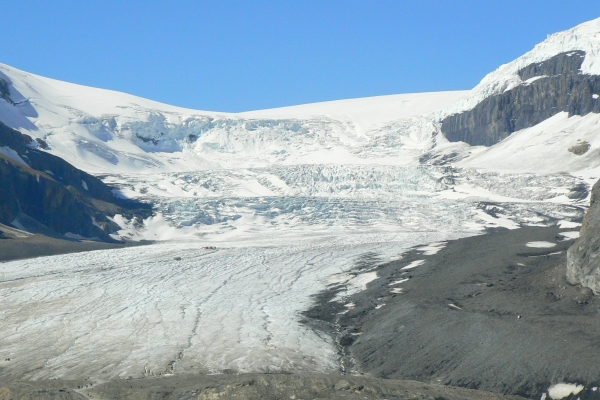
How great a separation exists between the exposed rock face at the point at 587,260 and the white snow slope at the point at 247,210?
282 inches

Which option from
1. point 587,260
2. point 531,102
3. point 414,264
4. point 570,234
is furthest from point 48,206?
point 531,102

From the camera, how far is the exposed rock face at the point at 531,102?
102m

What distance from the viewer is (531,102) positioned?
351ft

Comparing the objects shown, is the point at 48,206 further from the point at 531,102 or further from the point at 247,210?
the point at 531,102

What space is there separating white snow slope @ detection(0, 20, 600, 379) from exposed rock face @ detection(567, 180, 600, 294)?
7169mm

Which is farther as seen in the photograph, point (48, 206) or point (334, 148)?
point (334, 148)

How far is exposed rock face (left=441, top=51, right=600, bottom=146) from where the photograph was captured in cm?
10244

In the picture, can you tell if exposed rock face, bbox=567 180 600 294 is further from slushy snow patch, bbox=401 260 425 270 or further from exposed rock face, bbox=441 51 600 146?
exposed rock face, bbox=441 51 600 146

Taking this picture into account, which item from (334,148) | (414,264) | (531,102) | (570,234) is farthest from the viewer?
(334,148)

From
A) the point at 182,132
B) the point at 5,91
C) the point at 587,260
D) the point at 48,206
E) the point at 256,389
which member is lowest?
the point at 256,389

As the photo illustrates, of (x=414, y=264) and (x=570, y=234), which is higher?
(x=570, y=234)

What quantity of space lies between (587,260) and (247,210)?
4896cm

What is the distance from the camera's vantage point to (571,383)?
621 inches

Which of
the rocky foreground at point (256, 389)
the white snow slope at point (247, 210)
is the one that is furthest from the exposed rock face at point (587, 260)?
the white snow slope at point (247, 210)
